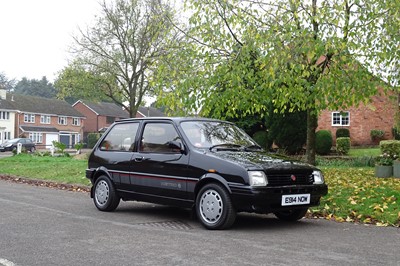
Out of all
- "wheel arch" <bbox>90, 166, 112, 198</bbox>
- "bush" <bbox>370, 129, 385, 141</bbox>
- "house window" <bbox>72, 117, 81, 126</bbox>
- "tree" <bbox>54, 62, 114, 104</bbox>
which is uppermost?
"tree" <bbox>54, 62, 114, 104</bbox>

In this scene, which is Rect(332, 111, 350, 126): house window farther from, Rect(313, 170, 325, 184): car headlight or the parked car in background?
the parked car in background

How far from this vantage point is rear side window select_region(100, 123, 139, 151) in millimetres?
8527

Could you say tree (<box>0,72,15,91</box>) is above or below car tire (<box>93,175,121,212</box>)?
above

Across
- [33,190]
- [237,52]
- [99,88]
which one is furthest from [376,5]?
[99,88]

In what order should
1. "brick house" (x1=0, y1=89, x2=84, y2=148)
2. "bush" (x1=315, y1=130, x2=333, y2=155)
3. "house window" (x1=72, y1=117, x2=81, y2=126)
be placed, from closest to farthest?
1. "bush" (x1=315, y1=130, x2=333, y2=155)
2. "brick house" (x1=0, y1=89, x2=84, y2=148)
3. "house window" (x1=72, y1=117, x2=81, y2=126)

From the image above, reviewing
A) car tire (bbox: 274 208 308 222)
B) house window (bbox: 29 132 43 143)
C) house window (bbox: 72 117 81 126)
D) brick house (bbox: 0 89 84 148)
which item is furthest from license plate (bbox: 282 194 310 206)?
house window (bbox: 72 117 81 126)

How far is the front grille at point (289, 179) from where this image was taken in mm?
6660

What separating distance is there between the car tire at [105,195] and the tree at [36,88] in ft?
383

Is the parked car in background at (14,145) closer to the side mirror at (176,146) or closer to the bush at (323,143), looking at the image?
the bush at (323,143)

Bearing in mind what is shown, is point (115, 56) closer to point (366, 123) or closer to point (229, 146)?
point (366, 123)

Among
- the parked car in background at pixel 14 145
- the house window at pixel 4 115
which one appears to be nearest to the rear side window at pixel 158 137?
the parked car in background at pixel 14 145

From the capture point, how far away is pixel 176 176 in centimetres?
743

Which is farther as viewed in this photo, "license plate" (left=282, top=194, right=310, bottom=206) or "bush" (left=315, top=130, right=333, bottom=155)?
"bush" (left=315, top=130, right=333, bottom=155)

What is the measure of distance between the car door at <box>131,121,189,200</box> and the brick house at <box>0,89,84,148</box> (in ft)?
192
